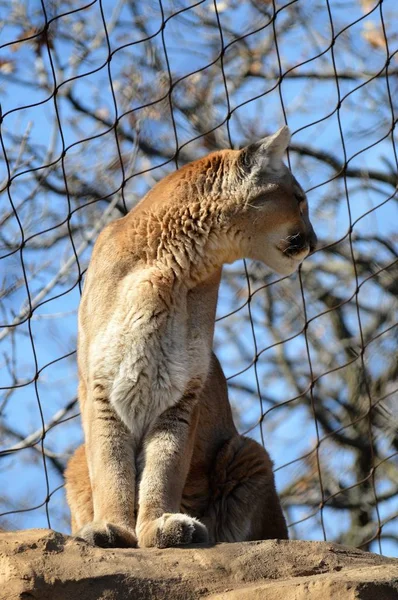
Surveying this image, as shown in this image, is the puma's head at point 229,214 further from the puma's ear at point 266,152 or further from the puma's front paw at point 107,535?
the puma's front paw at point 107,535

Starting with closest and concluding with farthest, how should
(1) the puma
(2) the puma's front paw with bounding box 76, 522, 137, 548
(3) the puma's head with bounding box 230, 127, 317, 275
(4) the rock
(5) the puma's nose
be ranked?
(4) the rock → (2) the puma's front paw with bounding box 76, 522, 137, 548 → (1) the puma → (3) the puma's head with bounding box 230, 127, 317, 275 → (5) the puma's nose

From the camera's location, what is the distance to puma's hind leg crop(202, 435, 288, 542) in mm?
4457

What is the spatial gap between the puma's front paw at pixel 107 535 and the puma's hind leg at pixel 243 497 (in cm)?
76

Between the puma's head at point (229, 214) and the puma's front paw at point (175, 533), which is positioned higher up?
the puma's head at point (229, 214)

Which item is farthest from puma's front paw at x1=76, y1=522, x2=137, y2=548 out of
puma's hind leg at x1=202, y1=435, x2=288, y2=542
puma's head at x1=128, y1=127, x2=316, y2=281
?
puma's head at x1=128, y1=127, x2=316, y2=281

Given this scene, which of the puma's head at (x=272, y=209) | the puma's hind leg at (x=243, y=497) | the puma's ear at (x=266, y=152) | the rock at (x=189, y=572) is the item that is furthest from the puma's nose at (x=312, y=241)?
the rock at (x=189, y=572)

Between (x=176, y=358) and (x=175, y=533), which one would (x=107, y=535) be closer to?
(x=175, y=533)

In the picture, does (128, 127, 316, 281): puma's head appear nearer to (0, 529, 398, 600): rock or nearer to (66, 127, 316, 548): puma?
(66, 127, 316, 548): puma

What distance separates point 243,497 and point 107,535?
0.99m

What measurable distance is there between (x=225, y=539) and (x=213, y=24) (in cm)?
597

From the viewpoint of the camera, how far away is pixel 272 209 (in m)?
4.71

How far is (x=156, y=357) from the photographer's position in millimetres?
4180

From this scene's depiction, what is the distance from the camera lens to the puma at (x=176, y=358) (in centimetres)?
407

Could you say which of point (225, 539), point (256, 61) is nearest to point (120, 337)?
point (225, 539)
